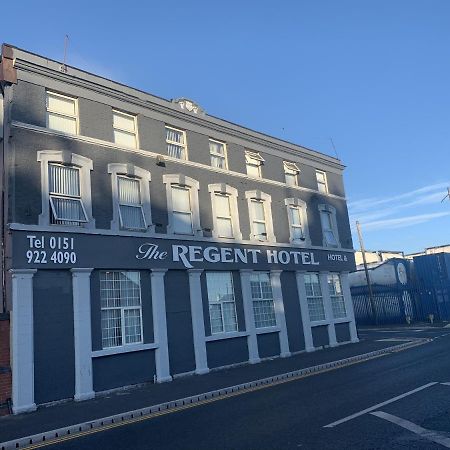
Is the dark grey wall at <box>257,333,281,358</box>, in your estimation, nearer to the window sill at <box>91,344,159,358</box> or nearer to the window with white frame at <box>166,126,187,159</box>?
the window sill at <box>91,344,159,358</box>

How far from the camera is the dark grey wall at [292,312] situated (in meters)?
21.8

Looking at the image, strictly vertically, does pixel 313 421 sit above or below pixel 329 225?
below

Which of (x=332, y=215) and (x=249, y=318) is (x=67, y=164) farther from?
(x=332, y=215)

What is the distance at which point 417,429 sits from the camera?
24.7 feet

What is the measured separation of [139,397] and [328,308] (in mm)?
13979

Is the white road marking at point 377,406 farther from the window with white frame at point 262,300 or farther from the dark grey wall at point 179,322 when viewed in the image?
the window with white frame at point 262,300

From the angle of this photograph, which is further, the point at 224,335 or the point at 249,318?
the point at 249,318

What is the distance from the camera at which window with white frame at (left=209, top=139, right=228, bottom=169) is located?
2122 centimetres

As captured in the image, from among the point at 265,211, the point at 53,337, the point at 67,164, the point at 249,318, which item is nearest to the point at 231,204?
the point at 265,211

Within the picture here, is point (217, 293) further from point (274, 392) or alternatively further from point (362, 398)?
point (362, 398)

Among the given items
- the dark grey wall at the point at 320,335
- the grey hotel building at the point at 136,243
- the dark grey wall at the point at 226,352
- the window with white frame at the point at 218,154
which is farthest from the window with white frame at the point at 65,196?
the dark grey wall at the point at 320,335

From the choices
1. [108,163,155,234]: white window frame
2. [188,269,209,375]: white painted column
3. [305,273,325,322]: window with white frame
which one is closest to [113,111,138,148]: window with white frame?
[108,163,155,234]: white window frame

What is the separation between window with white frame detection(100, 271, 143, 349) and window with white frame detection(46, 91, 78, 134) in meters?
5.52

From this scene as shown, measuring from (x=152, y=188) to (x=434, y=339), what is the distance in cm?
1642
